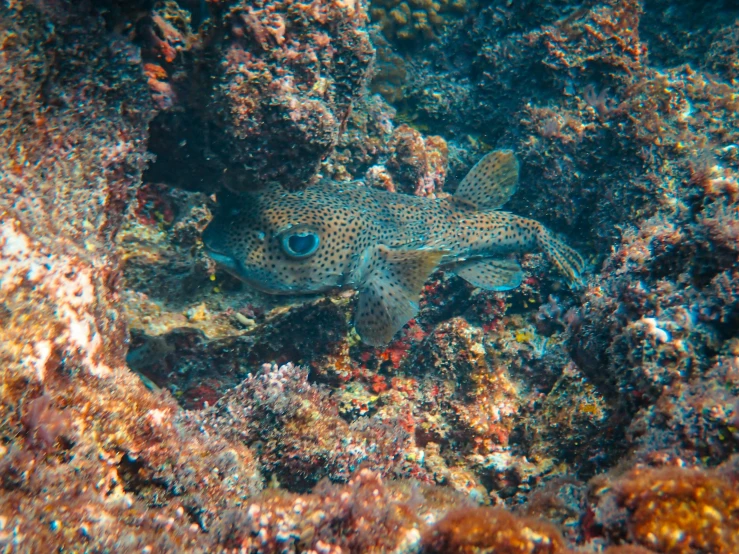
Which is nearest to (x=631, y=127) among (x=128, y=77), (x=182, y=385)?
(x=128, y=77)

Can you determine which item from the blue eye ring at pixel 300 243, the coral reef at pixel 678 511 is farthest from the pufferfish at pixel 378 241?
the coral reef at pixel 678 511

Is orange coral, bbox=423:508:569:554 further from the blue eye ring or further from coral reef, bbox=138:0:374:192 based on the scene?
coral reef, bbox=138:0:374:192

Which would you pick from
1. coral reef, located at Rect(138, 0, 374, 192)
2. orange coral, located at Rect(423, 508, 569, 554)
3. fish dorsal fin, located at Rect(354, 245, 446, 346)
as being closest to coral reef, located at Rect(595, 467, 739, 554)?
orange coral, located at Rect(423, 508, 569, 554)

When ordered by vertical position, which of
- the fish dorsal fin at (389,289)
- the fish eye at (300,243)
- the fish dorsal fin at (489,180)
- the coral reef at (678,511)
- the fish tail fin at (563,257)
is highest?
the coral reef at (678,511)

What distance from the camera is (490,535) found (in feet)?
6.03

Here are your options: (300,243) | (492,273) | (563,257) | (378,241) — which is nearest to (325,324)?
(300,243)

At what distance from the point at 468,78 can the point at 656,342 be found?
6879 millimetres

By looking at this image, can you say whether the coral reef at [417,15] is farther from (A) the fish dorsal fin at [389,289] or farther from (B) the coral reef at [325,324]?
(A) the fish dorsal fin at [389,289]

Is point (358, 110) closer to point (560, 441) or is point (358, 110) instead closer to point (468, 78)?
point (468, 78)

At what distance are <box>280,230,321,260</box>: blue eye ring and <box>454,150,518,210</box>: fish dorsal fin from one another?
94.6 inches

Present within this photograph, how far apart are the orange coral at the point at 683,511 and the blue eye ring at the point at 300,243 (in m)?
3.46

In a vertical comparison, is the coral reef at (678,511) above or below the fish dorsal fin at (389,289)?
above

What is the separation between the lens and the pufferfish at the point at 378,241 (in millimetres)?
4438

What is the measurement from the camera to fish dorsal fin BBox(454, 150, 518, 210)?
588cm
